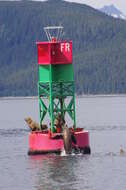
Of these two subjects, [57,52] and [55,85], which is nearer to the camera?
[57,52]

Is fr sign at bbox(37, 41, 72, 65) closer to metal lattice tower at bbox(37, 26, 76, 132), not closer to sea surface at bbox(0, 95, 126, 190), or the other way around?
metal lattice tower at bbox(37, 26, 76, 132)

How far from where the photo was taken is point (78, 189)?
4519 centimetres

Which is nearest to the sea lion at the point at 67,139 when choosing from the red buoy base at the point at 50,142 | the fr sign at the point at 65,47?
the red buoy base at the point at 50,142

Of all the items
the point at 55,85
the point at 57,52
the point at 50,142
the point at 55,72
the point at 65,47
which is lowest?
the point at 50,142

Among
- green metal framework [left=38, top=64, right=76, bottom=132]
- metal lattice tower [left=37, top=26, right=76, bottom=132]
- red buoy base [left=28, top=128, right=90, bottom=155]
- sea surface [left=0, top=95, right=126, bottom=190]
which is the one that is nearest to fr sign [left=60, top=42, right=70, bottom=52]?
metal lattice tower [left=37, top=26, right=76, bottom=132]

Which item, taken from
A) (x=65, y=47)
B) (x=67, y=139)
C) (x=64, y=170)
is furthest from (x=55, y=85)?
(x=64, y=170)

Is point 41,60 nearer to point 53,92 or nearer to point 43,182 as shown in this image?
point 53,92

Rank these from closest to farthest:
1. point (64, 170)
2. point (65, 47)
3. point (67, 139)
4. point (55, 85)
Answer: point (64, 170) → point (67, 139) → point (65, 47) → point (55, 85)

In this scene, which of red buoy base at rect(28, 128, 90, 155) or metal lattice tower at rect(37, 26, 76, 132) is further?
metal lattice tower at rect(37, 26, 76, 132)

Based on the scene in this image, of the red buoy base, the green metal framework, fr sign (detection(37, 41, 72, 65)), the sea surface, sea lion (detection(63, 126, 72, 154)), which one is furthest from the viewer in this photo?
the green metal framework

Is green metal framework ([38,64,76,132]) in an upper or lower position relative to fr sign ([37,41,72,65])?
lower

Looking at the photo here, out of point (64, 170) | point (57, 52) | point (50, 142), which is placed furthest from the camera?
point (57, 52)

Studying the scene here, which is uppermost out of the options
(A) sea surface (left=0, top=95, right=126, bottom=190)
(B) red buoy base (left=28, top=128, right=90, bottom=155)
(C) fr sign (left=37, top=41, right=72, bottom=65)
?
(C) fr sign (left=37, top=41, right=72, bottom=65)

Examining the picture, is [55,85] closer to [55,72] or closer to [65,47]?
[55,72]
